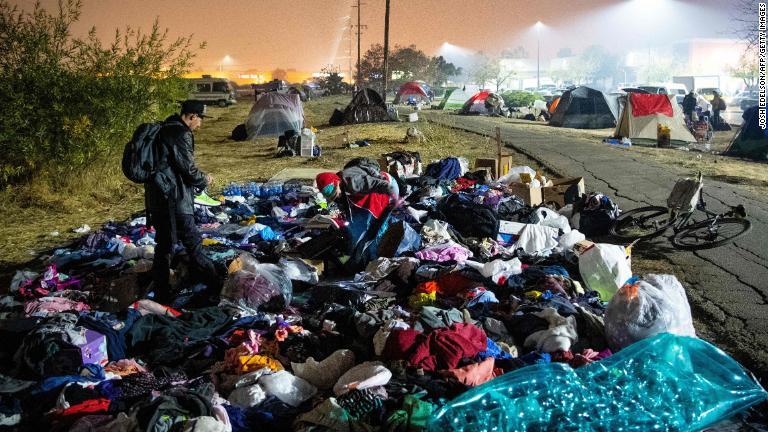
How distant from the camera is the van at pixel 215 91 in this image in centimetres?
3881

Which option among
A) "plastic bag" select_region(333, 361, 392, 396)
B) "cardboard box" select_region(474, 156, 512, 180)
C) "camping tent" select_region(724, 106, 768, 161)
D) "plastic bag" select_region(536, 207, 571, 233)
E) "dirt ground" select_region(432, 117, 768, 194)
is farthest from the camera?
"camping tent" select_region(724, 106, 768, 161)

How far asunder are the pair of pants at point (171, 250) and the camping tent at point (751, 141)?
1482 cm

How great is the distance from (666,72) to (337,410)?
110 m

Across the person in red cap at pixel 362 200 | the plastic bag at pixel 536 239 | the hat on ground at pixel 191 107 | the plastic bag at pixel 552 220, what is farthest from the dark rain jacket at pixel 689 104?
the hat on ground at pixel 191 107

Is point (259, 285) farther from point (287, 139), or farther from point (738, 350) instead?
point (287, 139)

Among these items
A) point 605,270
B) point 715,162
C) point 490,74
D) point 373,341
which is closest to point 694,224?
point 605,270

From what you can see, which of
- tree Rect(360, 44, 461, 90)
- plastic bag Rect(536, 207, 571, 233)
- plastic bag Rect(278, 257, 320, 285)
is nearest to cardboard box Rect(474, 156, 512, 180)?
plastic bag Rect(536, 207, 571, 233)

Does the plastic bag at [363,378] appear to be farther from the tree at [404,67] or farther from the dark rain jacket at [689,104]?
the tree at [404,67]

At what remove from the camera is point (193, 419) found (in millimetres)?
3223

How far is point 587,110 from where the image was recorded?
24.9 meters

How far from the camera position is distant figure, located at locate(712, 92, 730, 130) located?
22156 millimetres

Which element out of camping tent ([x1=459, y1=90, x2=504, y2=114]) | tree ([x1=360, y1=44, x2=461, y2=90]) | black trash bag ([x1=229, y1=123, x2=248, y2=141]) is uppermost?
tree ([x1=360, y1=44, x2=461, y2=90])

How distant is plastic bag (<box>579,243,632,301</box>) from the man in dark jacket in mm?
3557

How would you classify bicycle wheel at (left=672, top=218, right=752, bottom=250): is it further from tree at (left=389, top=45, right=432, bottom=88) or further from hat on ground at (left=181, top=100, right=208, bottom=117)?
tree at (left=389, top=45, right=432, bottom=88)
